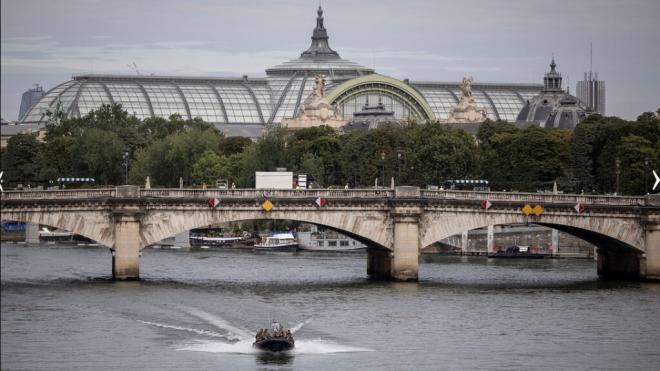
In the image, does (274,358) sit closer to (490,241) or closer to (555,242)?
(555,242)

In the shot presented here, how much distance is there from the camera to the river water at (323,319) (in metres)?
84.8

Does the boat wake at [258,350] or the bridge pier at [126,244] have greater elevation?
the bridge pier at [126,244]

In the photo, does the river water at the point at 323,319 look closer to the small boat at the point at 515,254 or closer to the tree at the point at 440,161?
the small boat at the point at 515,254

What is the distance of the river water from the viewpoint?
84.8 meters

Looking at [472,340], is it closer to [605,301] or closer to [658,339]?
[658,339]

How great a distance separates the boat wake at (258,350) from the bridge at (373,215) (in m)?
25.4

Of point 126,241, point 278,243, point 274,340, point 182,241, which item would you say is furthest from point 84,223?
point 182,241

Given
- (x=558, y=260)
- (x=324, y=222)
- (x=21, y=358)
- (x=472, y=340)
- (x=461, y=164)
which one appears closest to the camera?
(x=21, y=358)

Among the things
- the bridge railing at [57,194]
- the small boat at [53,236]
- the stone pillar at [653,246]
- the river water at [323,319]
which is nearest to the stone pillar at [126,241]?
the bridge railing at [57,194]

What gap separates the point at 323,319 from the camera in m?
101

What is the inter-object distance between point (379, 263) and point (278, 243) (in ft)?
168

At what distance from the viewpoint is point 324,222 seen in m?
123

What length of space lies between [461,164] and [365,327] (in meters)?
93.4

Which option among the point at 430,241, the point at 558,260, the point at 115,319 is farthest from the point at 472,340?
the point at 558,260
